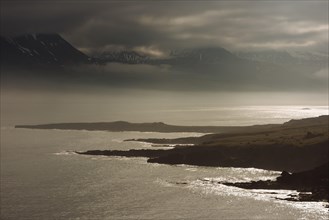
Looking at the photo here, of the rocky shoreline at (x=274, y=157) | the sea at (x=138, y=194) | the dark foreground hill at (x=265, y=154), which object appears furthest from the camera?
the dark foreground hill at (x=265, y=154)

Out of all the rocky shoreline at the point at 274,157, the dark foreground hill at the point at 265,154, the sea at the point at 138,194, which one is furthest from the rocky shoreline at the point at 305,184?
the dark foreground hill at the point at 265,154

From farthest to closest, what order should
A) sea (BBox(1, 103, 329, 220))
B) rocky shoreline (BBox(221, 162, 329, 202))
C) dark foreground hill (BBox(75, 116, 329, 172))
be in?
dark foreground hill (BBox(75, 116, 329, 172))
rocky shoreline (BBox(221, 162, 329, 202))
sea (BBox(1, 103, 329, 220))

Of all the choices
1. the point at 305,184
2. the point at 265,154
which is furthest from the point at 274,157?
the point at 305,184

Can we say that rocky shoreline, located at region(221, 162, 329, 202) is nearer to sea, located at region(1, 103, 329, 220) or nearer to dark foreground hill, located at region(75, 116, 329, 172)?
sea, located at region(1, 103, 329, 220)

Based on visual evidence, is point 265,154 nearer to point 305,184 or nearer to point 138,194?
point 305,184

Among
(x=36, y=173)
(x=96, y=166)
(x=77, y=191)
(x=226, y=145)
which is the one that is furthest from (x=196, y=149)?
(x=77, y=191)

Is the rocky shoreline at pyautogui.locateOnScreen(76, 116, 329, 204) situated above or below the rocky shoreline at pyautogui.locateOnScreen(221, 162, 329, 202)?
above

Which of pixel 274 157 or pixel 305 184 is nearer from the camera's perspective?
pixel 305 184

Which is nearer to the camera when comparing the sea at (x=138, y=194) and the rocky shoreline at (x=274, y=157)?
the sea at (x=138, y=194)

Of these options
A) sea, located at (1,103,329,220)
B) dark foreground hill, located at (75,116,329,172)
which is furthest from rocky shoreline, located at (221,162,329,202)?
dark foreground hill, located at (75,116,329,172)

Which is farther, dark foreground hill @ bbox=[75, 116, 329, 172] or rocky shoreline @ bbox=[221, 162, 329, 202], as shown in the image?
dark foreground hill @ bbox=[75, 116, 329, 172]

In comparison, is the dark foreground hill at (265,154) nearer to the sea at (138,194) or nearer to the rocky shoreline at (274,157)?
the rocky shoreline at (274,157)

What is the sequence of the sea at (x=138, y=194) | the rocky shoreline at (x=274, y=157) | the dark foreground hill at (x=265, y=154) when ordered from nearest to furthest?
1. the sea at (x=138, y=194)
2. the rocky shoreline at (x=274, y=157)
3. the dark foreground hill at (x=265, y=154)

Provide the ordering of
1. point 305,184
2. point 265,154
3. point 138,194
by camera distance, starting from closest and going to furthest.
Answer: point 138,194, point 305,184, point 265,154
